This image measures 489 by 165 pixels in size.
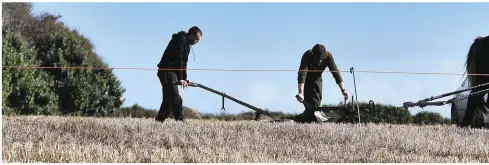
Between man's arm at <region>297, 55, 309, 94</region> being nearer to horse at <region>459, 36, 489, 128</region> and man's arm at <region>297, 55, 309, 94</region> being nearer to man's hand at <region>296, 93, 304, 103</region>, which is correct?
man's hand at <region>296, 93, 304, 103</region>

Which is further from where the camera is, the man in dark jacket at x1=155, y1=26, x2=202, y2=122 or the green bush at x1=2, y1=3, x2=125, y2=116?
the green bush at x1=2, y1=3, x2=125, y2=116

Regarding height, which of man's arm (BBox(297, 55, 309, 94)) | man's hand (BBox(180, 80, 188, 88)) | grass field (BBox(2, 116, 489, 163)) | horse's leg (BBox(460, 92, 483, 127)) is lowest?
grass field (BBox(2, 116, 489, 163))

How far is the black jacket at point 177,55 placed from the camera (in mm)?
12953

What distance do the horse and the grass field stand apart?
0.97m

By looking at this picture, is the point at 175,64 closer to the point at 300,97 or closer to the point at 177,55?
the point at 177,55

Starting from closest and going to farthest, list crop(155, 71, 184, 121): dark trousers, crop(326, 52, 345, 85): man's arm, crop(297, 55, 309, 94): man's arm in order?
crop(155, 71, 184, 121): dark trousers < crop(297, 55, 309, 94): man's arm < crop(326, 52, 345, 85): man's arm

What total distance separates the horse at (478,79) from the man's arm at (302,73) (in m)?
2.88

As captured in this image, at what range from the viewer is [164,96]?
43.3 ft

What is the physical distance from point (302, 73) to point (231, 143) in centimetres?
331

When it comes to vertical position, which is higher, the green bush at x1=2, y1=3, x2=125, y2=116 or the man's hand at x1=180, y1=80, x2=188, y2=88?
the green bush at x1=2, y1=3, x2=125, y2=116

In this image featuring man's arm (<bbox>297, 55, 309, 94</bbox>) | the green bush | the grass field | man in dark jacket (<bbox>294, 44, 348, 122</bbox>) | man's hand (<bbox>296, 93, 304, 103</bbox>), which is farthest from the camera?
the green bush

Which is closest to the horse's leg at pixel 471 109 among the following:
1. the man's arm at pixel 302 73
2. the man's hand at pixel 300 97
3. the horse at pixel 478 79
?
the horse at pixel 478 79

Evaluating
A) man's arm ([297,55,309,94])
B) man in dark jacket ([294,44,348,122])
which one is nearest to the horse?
man in dark jacket ([294,44,348,122])

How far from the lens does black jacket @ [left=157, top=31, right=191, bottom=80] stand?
13.0 m
